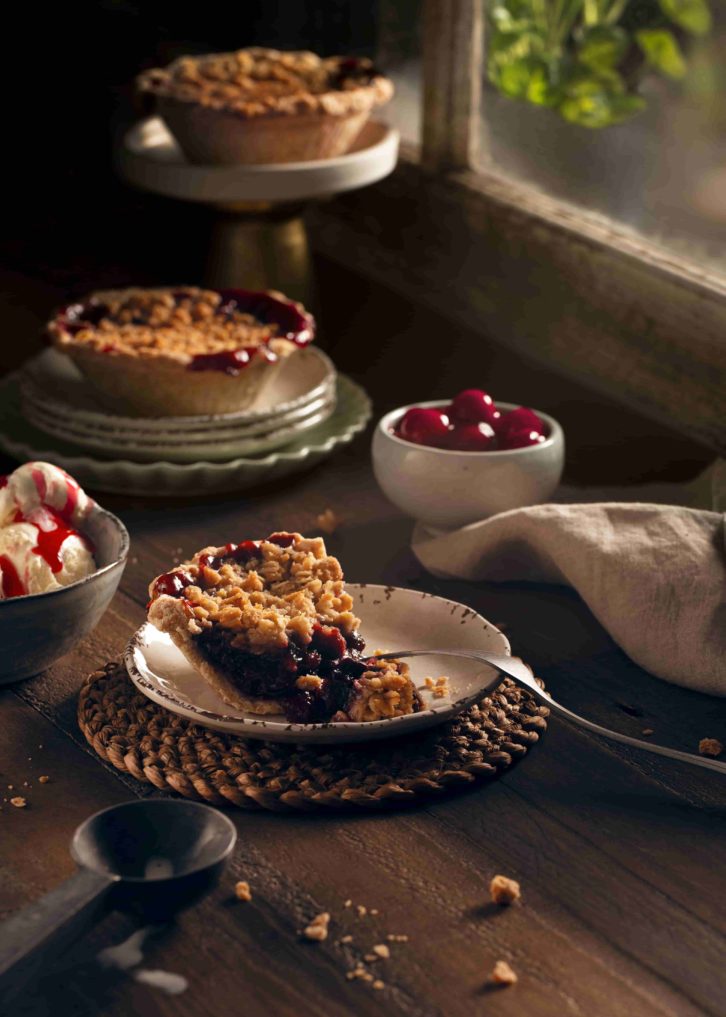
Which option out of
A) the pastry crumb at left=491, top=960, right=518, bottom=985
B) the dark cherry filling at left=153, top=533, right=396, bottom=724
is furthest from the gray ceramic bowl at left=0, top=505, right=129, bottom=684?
the pastry crumb at left=491, top=960, right=518, bottom=985

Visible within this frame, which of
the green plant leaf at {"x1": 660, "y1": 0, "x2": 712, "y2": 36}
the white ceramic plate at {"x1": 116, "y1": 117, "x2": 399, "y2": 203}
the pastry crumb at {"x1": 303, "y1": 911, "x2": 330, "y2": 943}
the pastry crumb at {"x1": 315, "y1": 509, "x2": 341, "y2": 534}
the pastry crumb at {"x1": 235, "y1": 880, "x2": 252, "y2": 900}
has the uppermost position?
the green plant leaf at {"x1": 660, "y1": 0, "x2": 712, "y2": 36}

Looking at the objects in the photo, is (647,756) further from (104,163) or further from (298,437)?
(104,163)

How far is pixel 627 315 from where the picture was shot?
67.7 inches

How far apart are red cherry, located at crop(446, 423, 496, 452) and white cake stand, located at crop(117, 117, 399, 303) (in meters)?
0.55

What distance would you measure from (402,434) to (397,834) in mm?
529

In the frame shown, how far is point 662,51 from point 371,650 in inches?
35.4

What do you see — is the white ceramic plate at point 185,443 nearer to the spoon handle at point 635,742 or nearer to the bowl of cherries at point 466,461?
the bowl of cherries at point 466,461

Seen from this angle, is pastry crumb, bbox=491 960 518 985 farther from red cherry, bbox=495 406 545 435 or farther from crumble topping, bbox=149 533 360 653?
red cherry, bbox=495 406 545 435

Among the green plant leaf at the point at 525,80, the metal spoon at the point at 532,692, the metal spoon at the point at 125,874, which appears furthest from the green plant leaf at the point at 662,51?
the metal spoon at the point at 125,874

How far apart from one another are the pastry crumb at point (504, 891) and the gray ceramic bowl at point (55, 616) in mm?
389

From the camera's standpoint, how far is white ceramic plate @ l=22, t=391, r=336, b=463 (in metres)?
1.50

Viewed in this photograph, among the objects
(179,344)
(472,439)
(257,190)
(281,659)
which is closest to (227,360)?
(179,344)

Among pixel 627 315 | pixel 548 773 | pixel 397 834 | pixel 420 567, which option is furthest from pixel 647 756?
pixel 627 315

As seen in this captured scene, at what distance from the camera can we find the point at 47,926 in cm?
80
